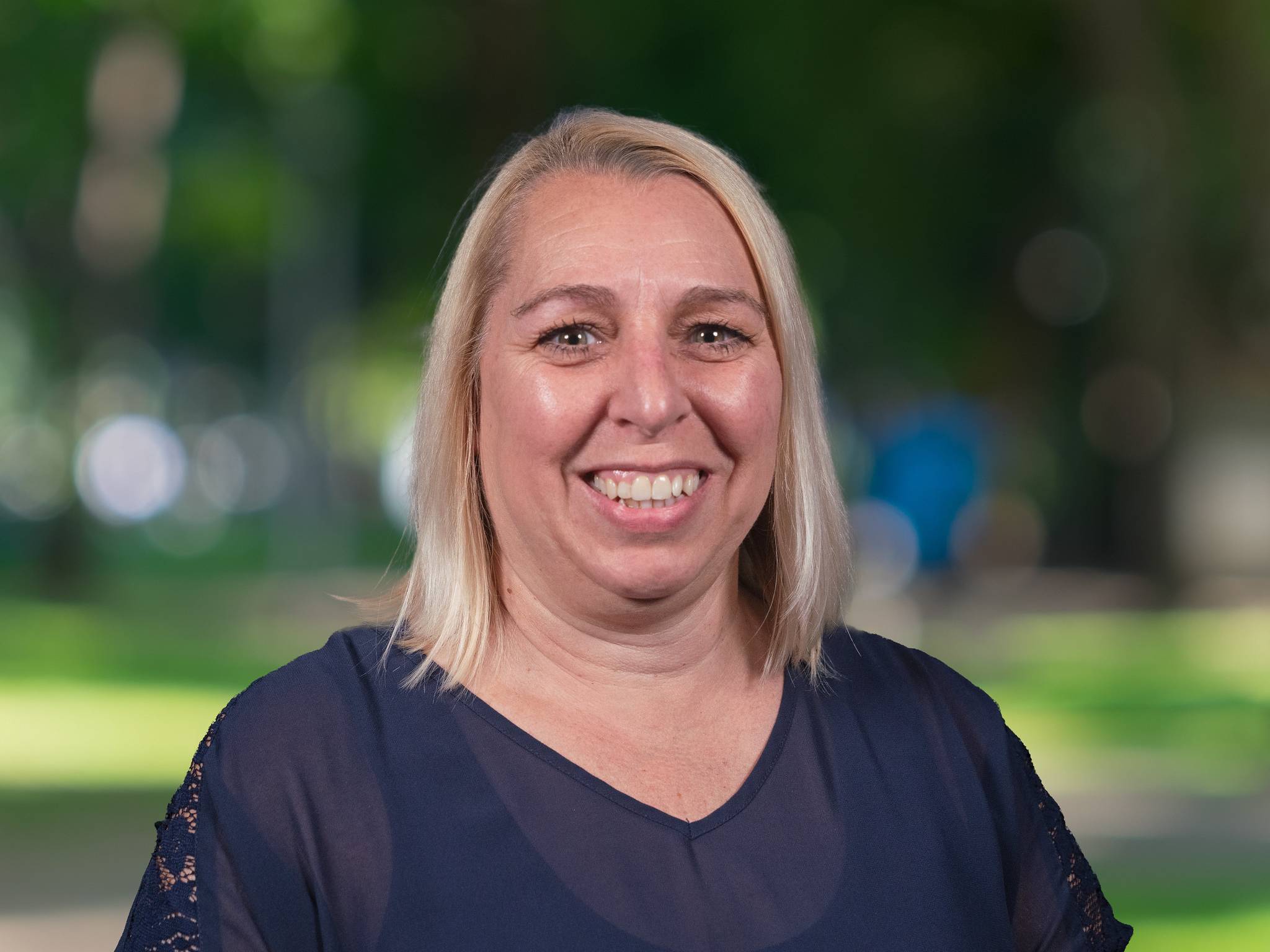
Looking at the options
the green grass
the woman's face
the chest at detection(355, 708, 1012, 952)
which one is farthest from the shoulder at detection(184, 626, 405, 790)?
the green grass

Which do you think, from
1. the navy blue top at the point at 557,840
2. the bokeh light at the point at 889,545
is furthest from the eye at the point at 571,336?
the bokeh light at the point at 889,545

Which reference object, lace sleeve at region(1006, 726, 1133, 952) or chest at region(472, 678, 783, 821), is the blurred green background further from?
chest at region(472, 678, 783, 821)

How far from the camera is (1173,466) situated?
793 inches

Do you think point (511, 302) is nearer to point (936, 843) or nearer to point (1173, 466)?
point (936, 843)

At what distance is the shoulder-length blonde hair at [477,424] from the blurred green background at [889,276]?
243 inches

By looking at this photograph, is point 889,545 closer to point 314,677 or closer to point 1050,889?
point 1050,889

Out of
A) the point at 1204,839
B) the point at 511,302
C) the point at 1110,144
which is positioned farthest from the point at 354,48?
the point at 511,302

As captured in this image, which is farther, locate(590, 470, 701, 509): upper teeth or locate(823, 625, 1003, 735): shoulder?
locate(823, 625, 1003, 735): shoulder

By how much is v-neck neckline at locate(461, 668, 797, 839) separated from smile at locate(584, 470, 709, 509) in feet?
1.15

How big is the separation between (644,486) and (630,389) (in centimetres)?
14

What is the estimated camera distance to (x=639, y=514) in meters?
2.63

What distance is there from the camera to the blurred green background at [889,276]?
1293cm

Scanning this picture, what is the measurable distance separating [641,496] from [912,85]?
21.8 m

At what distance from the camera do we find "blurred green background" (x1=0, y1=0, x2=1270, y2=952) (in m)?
12.9
